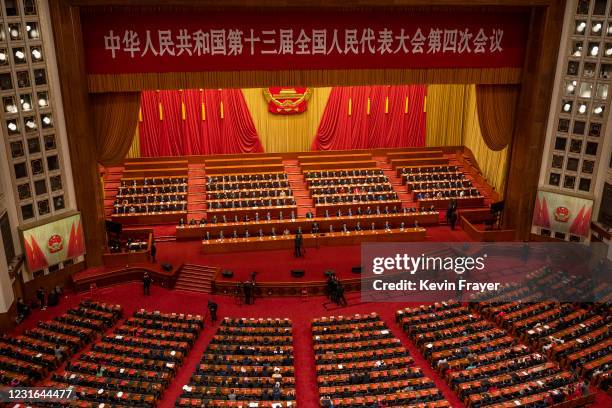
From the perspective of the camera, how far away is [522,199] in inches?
810

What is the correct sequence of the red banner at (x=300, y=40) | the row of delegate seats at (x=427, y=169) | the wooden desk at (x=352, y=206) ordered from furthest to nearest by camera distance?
the row of delegate seats at (x=427, y=169)
the wooden desk at (x=352, y=206)
the red banner at (x=300, y=40)

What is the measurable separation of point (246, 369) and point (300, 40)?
1011 centimetres

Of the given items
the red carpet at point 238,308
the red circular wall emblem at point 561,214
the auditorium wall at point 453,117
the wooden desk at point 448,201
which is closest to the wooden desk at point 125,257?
the red carpet at point 238,308

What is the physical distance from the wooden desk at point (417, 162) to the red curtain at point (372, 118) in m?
1.84

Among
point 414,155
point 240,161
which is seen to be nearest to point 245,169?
point 240,161

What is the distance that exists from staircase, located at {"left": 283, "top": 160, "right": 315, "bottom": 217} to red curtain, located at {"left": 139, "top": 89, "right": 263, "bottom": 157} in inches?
84.8

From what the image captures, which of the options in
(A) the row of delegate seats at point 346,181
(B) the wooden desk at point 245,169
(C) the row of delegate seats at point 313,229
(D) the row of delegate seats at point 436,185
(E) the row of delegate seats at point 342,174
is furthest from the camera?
(B) the wooden desk at point 245,169

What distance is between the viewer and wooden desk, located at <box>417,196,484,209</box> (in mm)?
22969

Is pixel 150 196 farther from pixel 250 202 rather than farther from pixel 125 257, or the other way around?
pixel 125 257

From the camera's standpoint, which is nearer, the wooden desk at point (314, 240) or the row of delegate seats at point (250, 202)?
the wooden desk at point (314, 240)

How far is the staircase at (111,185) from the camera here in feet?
74.5

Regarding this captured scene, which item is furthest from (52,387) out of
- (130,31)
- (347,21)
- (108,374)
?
(347,21)

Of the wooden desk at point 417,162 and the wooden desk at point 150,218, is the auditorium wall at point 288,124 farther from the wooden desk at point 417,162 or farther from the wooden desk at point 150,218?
the wooden desk at point 150,218

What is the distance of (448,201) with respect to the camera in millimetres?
23125
